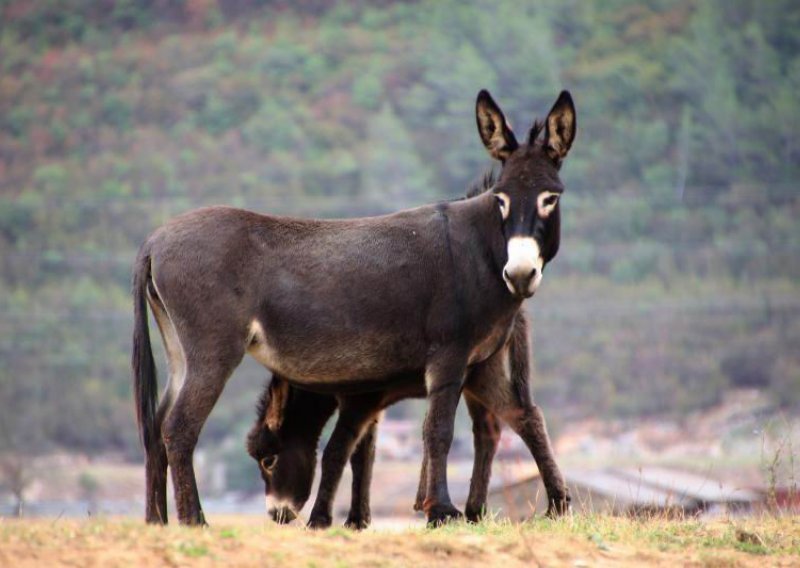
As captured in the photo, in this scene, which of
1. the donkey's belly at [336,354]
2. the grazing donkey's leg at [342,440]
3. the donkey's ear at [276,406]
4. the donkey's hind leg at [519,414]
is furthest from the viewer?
the donkey's ear at [276,406]

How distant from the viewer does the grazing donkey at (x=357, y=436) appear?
10.3 metres

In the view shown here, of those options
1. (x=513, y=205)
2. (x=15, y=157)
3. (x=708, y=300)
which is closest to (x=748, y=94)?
(x=708, y=300)

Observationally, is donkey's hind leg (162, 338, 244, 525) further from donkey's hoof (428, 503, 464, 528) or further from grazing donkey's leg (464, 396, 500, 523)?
grazing donkey's leg (464, 396, 500, 523)

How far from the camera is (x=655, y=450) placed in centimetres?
4866

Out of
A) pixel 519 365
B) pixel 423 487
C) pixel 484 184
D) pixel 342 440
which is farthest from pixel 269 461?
pixel 484 184

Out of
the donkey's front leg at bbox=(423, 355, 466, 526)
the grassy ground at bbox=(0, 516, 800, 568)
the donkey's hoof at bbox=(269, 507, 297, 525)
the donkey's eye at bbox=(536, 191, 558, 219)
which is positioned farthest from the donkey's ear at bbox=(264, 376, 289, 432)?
the donkey's eye at bbox=(536, 191, 558, 219)

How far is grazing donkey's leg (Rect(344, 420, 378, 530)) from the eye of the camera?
10.6m

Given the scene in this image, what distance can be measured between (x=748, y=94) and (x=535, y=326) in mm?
28779

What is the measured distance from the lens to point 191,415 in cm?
895

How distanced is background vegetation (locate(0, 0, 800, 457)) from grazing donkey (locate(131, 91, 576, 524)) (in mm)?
42118

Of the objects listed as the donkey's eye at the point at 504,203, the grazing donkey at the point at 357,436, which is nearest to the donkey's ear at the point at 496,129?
the donkey's eye at the point at 504,203

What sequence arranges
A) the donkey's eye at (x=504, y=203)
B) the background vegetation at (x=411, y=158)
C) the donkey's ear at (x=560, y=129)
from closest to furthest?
the donkey's eye at (x=504, y=203) → the donkey's ear at (x=560, y=129) → the background vegetation at (x=411, y=158)

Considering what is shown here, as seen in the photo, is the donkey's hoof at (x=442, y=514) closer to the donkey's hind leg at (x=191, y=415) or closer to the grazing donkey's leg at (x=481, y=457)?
the grazing donkey's leg at (x=481, y=457)

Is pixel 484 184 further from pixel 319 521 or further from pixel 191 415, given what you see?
pixel 191 415
